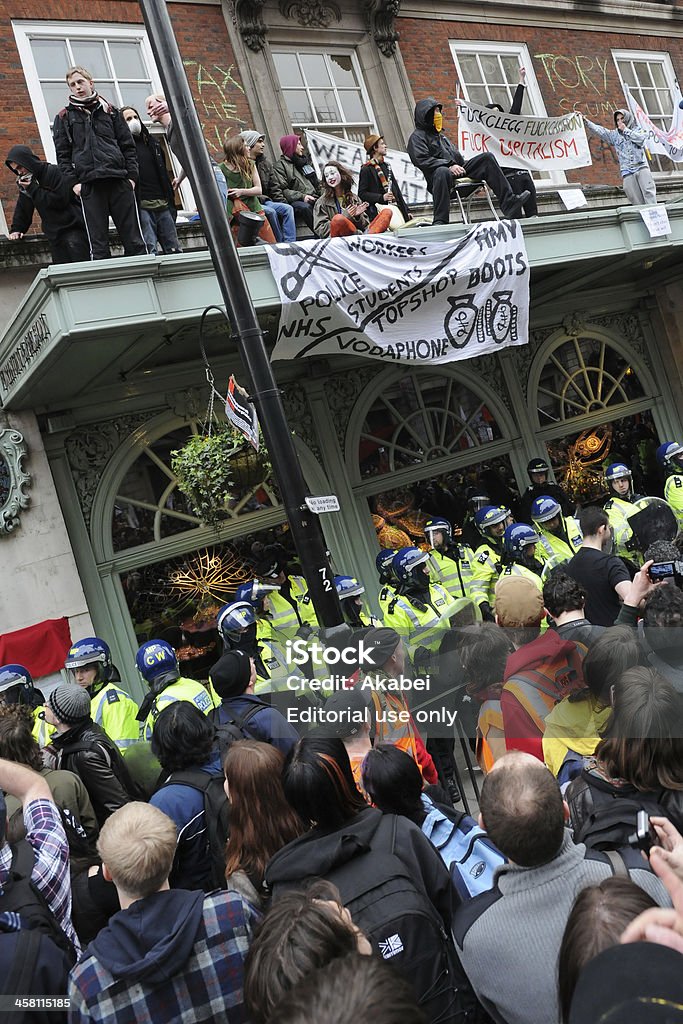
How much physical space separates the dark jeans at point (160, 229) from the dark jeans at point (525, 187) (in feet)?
13.5

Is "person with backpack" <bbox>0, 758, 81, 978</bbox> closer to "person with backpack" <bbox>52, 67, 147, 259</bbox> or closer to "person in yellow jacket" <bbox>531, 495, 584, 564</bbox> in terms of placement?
"person with backpack" <bbox>52, 67, 147, 259</bbox>

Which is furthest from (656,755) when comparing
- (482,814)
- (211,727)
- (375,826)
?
(211,727)

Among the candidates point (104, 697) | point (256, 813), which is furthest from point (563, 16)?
point (256, 813)

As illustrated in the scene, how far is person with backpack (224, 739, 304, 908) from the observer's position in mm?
3105

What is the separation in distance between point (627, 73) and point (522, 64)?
2.31 meters

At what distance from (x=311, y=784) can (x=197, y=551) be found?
685 centimetres

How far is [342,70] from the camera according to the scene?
1182 centimetres

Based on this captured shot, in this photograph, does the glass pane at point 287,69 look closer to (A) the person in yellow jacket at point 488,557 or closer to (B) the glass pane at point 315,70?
(B) the glass pane at point 315,70

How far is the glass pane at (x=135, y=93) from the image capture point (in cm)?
1004

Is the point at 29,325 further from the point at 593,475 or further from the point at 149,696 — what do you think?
the point at 593,475

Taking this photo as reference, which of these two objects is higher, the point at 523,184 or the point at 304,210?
the point at 304,210

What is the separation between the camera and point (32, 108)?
9312mm

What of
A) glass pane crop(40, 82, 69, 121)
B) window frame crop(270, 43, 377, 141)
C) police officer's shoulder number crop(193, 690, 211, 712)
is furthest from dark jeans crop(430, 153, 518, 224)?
police officer's shoulder number crop(193, 690, 211, 712)

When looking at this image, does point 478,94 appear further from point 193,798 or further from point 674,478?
point 193,798
